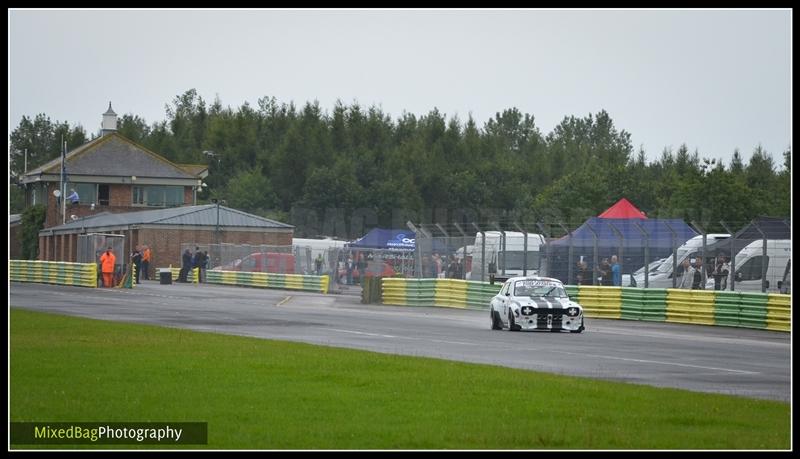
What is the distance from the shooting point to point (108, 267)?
56.8m

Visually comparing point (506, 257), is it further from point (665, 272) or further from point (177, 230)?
point (177, 230)

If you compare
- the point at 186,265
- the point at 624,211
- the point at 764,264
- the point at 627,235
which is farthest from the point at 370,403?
the point at 186,265

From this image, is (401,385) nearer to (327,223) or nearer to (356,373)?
(356,373)

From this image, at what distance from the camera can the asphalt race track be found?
1914 centimetres

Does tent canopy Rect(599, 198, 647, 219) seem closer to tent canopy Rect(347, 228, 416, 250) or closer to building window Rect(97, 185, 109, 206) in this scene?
tent canopy Rect(347, 228, 416, 250)

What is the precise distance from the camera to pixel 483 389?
15688mm

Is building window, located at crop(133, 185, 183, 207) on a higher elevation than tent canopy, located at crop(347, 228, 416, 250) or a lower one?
higher

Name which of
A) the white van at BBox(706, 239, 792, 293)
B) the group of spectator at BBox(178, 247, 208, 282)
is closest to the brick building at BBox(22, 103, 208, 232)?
the group of spectator at BBox(178, 247, 208, 282)

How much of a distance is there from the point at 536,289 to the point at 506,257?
1716 centimetres

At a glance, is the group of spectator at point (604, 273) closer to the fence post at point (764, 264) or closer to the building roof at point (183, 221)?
the fence post at point (764, 264)

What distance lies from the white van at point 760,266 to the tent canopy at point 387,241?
32088 mm

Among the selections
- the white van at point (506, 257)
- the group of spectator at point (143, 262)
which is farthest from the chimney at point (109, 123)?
the white van at point (506, 257)

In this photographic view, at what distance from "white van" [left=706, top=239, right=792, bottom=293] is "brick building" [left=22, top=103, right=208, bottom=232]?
205 feet

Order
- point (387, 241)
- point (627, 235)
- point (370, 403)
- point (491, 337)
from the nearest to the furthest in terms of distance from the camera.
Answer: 1. point (370, 403)
2. point (491, 337)
3. point (627, 235)
4. point (387, 241)
